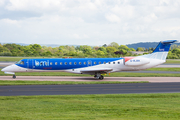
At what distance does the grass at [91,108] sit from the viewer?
38.7 feet

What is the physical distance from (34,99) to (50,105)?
8.62ft

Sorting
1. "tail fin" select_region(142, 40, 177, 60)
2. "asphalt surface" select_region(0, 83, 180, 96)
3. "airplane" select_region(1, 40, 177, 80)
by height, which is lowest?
"asphalt surface" select_region(0, 83, 180, 96)

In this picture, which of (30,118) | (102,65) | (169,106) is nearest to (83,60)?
(102,65)

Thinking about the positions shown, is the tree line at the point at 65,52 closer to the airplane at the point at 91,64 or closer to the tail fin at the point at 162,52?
the airplane at the point at 91,64

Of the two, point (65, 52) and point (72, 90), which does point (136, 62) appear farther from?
point (65, 52)

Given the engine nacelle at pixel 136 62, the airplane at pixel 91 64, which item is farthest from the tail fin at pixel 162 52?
the engine nacelle at pixel 136 62

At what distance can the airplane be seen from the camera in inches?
1246

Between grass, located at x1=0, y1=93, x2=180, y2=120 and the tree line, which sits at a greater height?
the tree line

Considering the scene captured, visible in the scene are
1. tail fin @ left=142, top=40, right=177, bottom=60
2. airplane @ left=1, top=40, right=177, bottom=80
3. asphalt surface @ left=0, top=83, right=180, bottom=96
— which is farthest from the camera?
tail fin @ left=142, top=40, right=177, bottom=60

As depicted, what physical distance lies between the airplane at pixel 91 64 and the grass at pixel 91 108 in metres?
13.9

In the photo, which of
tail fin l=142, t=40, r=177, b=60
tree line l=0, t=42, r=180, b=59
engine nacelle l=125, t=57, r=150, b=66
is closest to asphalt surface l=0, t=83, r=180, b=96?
engine nacelle l=125, t=57, r=150, b=66

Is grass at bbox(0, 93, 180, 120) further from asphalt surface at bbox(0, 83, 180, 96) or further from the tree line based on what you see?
the tree line

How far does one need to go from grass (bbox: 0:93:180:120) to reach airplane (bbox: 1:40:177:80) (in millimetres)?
13943

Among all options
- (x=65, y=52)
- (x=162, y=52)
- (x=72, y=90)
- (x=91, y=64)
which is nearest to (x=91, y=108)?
(x=72, y=90)
